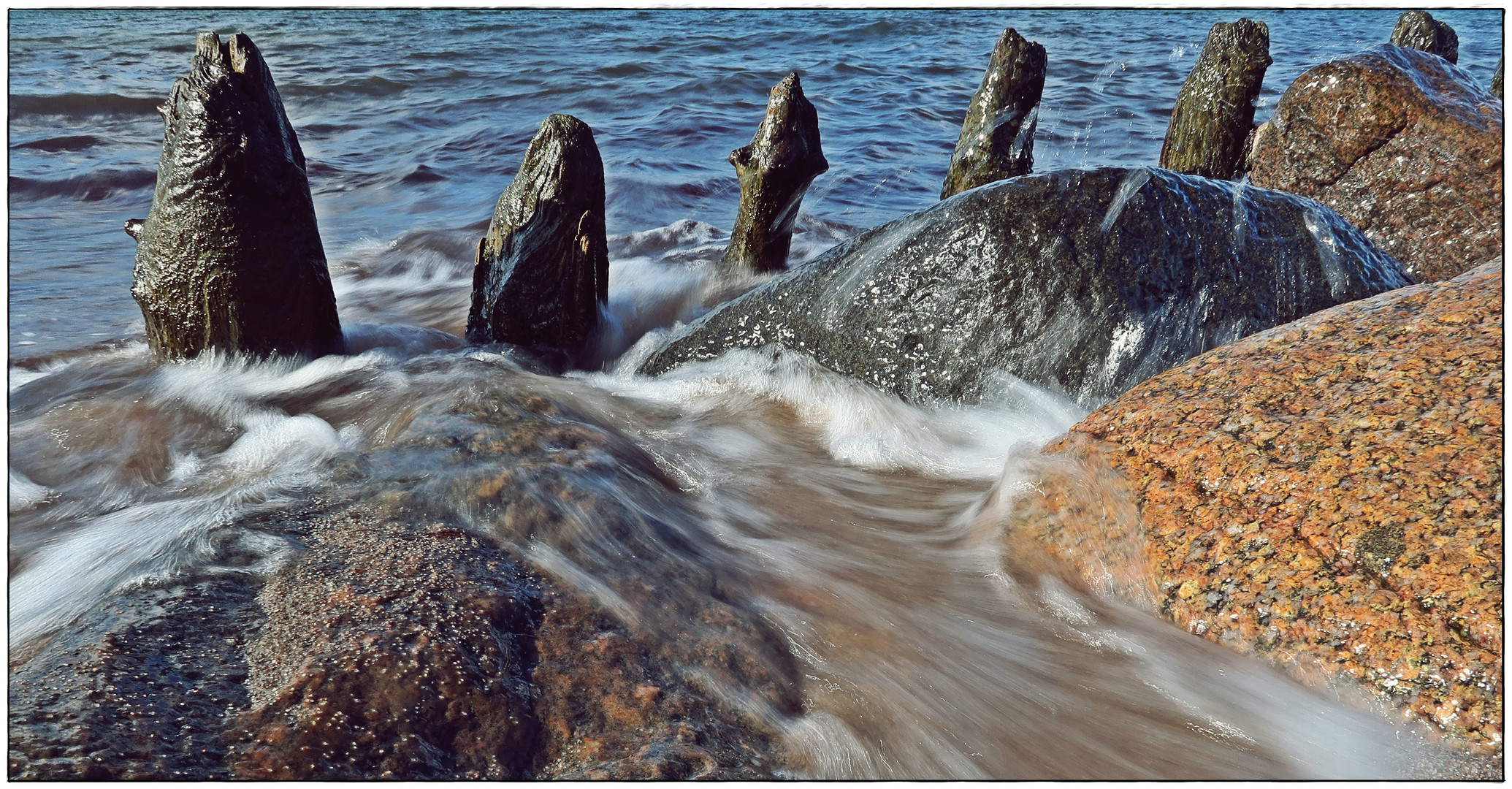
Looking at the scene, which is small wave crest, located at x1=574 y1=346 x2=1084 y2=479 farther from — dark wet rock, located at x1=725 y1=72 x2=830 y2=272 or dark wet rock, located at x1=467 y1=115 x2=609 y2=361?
dark wet rock, located at x1=725 y1=72 x2=830 y2=272

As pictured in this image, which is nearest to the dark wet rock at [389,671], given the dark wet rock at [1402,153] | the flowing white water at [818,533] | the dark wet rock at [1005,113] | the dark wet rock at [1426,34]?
the flowing white water at [818,533]

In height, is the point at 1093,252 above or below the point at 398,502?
above

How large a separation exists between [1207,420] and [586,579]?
2216mm

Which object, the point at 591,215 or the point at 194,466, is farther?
the point at 591,215

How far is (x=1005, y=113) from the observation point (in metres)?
7.57

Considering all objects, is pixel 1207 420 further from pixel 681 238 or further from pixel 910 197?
pixel 910 197

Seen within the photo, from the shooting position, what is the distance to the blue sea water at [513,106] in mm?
9781

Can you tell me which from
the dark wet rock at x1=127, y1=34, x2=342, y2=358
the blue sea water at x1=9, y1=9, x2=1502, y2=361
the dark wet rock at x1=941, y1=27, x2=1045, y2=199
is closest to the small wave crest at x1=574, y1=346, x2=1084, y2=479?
the dark wet rock at x1=127, y1=34, x2=342, y2=358

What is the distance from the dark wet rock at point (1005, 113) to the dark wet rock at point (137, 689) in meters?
6.60

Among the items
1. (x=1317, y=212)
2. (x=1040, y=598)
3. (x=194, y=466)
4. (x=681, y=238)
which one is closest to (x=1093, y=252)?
(x=1317, y=212)

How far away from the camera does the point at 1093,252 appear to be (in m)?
4.47

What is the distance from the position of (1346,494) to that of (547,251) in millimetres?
4290

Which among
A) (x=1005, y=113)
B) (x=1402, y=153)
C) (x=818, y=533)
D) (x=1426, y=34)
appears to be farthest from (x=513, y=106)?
(x=1426, y=34)

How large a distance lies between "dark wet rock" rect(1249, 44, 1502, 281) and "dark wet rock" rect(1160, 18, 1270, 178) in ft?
1.42
